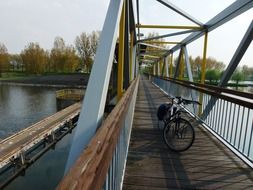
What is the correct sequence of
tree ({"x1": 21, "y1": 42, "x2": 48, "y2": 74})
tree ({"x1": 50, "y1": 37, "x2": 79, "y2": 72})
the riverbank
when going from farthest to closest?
tree ({"x1": 21, "y1": 42, "x2": 48, "y2": 74}), tree ({"x1": 50, "y1": 37, "x2": 79, "y2": 72}), the riverbank

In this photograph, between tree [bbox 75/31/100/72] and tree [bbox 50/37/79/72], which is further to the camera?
tree [bbox 50/37/79/72]

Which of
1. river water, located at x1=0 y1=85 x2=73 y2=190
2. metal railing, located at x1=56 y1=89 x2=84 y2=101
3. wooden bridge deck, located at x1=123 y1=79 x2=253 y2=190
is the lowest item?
river water, located at x1=0 y1=85 x2=73 y2=190

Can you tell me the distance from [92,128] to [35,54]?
6415 cm

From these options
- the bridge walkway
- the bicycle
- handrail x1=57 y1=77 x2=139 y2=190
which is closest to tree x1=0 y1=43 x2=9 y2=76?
the bridge walkway

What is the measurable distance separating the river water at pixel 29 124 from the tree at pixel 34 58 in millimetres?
28110

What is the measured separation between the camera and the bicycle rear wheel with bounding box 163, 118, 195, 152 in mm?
3738

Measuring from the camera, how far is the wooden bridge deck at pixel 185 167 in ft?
8.68

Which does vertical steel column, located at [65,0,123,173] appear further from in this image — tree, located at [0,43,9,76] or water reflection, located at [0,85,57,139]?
tree, located at [0,43,9,76]

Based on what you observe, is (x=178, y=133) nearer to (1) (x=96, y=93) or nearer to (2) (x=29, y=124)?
(1) (x=96, y=93)

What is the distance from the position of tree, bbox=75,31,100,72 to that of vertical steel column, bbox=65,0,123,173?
165 feet

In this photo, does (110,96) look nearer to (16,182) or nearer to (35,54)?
(16,182)

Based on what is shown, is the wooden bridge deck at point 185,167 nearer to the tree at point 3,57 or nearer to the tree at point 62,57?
the tree at point 62,57

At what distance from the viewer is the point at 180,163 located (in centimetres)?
321

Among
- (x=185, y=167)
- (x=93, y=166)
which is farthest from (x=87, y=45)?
(x=93, y=166)
